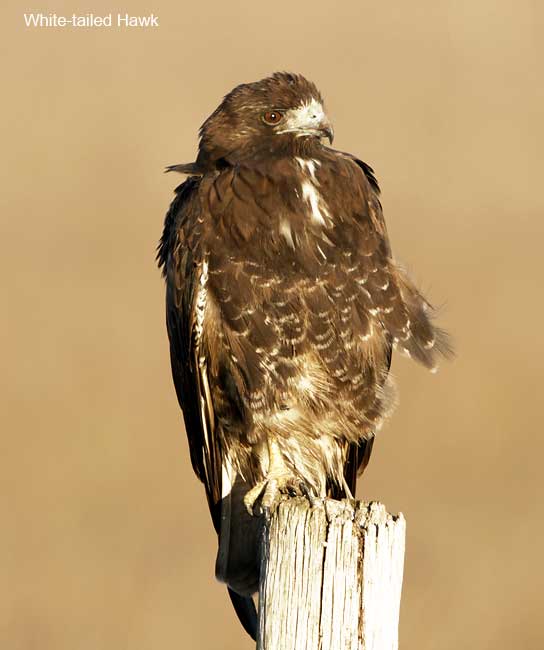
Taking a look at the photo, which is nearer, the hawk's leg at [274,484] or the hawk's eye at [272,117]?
the hawk's leg at [274,484]

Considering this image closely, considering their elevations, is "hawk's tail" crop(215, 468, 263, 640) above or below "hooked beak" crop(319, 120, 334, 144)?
below

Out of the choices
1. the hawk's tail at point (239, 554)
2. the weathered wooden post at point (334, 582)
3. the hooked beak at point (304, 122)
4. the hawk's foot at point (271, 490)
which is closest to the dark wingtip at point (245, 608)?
the hawk's tail at point (239, 554)

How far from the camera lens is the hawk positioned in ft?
18.5

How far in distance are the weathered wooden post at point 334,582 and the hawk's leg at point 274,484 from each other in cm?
124

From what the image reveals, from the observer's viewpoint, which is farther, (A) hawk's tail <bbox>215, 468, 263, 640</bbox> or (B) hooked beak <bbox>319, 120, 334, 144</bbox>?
(B) hooked beak <bbox>319, 120, 334, 144</bbox>

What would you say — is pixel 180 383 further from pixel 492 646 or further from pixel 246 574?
pixel 492 646

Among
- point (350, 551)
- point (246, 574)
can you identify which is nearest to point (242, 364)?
point (246, 574)

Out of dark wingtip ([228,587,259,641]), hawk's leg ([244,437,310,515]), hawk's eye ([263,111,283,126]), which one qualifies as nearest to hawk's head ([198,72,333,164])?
hawk's eye ([263,111,283,126])

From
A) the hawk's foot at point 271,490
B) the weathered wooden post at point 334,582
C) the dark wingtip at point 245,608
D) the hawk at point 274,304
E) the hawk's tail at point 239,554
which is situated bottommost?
the weathered wooden post at point 334,582

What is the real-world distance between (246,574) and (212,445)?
569 mm

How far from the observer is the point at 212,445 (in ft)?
19.6

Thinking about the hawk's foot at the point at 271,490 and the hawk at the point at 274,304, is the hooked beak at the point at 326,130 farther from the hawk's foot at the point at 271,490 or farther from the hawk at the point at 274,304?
the hawk's foot at the point at 271,490

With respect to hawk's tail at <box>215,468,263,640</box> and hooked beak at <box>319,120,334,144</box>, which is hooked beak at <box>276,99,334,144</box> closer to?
hooked beak at <box>319,120,334,144</box>

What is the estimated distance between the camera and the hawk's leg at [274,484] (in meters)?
5.80
